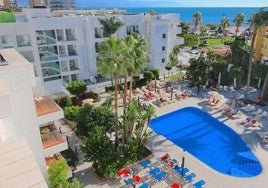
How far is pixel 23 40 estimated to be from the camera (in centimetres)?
3528

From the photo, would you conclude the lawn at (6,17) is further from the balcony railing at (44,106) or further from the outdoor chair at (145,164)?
the outdoor chair at (145,164)

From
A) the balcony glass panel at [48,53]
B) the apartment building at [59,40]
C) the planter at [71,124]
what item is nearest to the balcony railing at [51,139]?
the planter at [71,124]

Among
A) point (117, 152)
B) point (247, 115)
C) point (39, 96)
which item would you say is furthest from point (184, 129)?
point (39, 96)

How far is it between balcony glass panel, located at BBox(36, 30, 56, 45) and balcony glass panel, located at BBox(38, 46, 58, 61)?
924 millimetres

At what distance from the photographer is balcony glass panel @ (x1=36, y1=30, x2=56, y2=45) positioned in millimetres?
35750

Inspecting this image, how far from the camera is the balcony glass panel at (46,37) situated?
35.8m

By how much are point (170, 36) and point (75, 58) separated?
21.4 m

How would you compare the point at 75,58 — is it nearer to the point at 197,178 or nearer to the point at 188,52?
the point at 197,178

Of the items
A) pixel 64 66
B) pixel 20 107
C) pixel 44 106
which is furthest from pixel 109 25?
pixel 20 107

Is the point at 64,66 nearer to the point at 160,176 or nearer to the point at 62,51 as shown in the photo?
the point at 62,51

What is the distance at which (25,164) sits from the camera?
7.03 meters

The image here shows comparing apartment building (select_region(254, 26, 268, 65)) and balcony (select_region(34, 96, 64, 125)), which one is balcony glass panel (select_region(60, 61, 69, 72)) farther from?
apartment building (select_region(254, 26, 268, 65))

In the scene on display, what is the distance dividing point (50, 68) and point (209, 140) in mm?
26508

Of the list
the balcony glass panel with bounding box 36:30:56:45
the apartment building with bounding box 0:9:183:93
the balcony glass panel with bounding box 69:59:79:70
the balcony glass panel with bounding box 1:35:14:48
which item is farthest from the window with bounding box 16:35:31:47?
the balcony glass panel with bounding box 69:59:79:70
